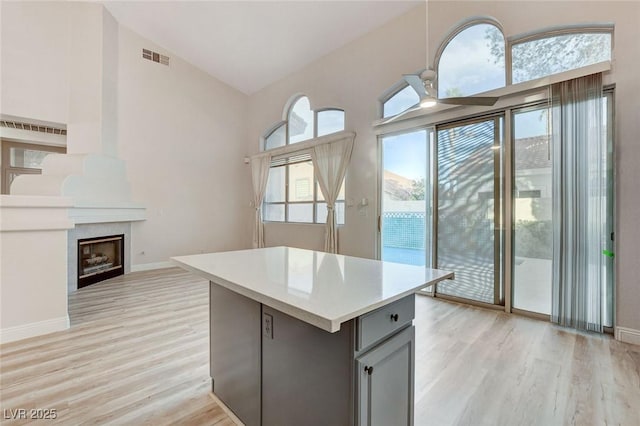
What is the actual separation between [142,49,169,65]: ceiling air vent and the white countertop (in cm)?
547

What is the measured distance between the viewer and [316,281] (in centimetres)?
130

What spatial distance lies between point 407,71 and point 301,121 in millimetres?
2424

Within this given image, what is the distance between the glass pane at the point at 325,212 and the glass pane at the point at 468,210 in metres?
1.69

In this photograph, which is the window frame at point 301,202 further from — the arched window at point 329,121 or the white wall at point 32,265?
the white wall at point 32,265

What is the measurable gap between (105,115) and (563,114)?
6.49m

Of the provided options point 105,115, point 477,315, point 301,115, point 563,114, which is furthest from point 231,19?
point 477,315

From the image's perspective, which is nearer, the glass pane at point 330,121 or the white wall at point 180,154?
the glass pane at point 330,121

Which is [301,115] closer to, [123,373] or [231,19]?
[231,19]

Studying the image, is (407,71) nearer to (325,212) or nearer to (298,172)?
(325,212)

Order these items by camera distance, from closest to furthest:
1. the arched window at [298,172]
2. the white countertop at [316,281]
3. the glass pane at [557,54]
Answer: the white countertop at [316,281] < the glass pane at [557,54] < the arched window at [298,172]

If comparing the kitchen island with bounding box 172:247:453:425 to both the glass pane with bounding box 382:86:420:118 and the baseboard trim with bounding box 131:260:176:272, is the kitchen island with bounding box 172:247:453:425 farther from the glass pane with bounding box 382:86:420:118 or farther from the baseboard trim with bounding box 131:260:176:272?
the baseboard trim with bounding box 131:260:176:272

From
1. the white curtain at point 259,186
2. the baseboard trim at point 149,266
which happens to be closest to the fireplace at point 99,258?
the baseboard trim at point 149,266

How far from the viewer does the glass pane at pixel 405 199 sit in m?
4.05

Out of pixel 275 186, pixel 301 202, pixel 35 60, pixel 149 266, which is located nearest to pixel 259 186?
pixel 275 186
